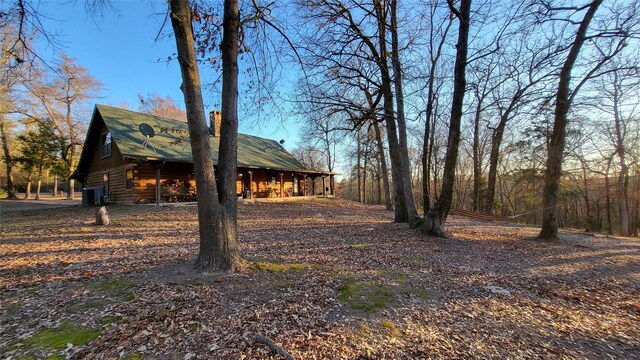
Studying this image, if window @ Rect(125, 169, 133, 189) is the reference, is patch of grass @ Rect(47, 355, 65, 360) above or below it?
below

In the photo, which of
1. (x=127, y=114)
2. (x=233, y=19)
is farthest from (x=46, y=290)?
(x=127, y=114)

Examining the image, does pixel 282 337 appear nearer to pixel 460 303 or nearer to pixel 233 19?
pixel 460 303

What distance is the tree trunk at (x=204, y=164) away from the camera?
4383 mm

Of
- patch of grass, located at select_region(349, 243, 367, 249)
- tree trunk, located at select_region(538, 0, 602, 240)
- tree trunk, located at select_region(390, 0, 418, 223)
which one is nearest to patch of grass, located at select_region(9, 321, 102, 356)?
patch of grass, located at select_region(349, 243, 367, 249)

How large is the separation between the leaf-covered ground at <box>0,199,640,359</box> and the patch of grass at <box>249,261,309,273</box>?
0.8 inches

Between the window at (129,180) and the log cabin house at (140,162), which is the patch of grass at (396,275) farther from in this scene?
the window at (129,180)

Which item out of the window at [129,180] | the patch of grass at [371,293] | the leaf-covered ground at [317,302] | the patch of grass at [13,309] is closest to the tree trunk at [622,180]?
the leaf-covered ground at [317,302]

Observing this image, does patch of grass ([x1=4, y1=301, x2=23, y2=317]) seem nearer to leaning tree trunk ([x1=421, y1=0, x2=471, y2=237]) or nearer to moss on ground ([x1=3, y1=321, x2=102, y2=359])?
moss on ground ([x1=3, y1=321, x2=102, y2=359])

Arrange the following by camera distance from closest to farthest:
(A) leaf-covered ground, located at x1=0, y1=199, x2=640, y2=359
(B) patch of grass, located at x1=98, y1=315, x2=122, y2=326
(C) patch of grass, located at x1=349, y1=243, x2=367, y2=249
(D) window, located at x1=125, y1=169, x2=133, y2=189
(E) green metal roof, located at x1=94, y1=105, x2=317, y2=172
Result: (A) leaf-covered ground, located at x1=0, y1=199, x2=640, y2=359
(B) patch of grass, located at x1=98, y1=315, x2=122, y2=326
(C) patch of grass, located at x1=349, y1=243, x2=367, y2=249
(E) green metal roof, located at x1=94, y1=105, x2=317, y2=172
(D) window, located at x1=125, y1=169, x2=133, y2=189

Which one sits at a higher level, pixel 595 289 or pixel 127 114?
pixel 127 114

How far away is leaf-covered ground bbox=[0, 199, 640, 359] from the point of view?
2750 mm

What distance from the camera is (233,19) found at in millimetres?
4754

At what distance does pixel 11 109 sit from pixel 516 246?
113ft

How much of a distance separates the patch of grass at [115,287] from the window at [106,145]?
15.2m
